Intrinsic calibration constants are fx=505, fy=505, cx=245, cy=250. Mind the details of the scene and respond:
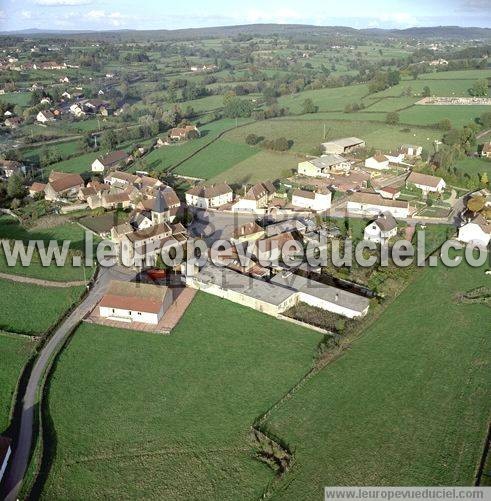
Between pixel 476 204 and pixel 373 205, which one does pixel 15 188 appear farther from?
pixel 476 204

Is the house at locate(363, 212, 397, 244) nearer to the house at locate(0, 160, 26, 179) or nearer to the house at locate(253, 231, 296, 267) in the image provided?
the house at locate(253, 231, 296, 267)

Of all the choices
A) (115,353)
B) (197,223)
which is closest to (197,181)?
(197,223)

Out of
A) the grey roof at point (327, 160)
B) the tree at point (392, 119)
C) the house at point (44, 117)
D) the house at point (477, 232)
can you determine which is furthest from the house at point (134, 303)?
the house at point (44, 117)

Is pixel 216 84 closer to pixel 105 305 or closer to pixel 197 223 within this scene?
pixel 197 223

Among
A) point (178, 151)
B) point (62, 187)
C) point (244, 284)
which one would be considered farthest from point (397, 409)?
point (178, 151)

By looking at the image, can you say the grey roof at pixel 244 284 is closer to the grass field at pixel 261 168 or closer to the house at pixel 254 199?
the house at pixel 254 199

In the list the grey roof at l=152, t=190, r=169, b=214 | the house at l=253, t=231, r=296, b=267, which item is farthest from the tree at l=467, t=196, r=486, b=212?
the grey roof at l=152, t=190, r=169, b=214
